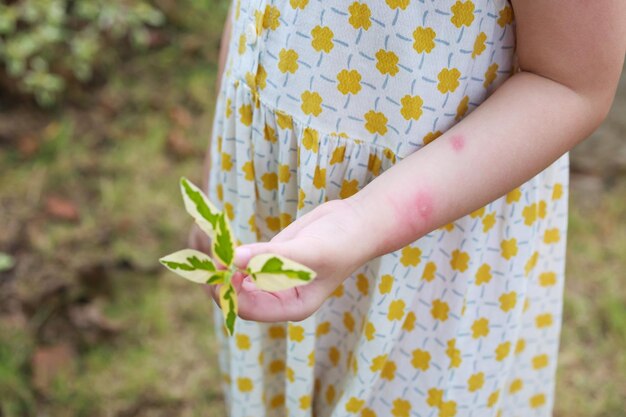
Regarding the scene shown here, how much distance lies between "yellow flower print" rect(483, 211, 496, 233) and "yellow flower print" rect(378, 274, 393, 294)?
0.11 metres

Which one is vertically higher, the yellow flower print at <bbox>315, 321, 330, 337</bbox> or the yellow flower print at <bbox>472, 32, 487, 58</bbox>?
the yellow flower print at <bbox>472, 32, 487, 58</bbox>

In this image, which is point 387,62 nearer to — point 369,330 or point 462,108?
point 462,108

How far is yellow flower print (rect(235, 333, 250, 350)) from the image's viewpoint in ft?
3.08

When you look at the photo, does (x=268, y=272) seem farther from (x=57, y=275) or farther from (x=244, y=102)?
(x=57, y=275)

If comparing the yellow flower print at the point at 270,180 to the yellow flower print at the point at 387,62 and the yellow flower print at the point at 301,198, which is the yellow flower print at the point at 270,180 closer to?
the yellow flower print at the point at 301,198

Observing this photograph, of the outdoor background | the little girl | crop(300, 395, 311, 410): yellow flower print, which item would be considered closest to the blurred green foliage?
the outdoor background

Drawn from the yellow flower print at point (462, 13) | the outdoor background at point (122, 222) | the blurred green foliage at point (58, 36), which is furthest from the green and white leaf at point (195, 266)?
the blurred green foliage at point (58, 36)

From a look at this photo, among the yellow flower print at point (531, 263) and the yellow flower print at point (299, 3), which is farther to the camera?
the yellow flower print at point (531, 263)

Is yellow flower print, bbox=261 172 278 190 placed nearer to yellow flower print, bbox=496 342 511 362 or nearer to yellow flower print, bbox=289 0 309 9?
yellow flower print, bbox=289 0 309 9

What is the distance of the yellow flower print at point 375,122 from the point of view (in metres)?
0.75

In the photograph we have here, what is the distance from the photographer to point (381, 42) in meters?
0.72

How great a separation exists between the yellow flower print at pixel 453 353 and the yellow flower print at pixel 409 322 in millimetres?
46

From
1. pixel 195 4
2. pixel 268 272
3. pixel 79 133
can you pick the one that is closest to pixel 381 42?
pixel 268 272

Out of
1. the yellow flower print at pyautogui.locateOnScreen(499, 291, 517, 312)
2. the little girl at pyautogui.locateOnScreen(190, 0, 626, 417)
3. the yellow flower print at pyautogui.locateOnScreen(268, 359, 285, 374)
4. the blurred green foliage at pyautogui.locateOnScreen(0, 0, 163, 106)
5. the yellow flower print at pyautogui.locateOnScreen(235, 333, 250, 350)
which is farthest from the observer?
the blurred green foliage at pyautogui.locateOnScreen(0, 0, 163, 106)
